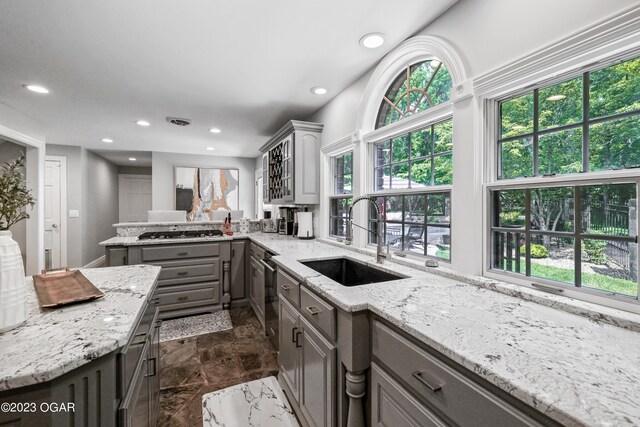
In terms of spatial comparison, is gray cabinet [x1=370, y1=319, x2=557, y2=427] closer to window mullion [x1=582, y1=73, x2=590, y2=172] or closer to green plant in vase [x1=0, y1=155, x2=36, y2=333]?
window mullion [x1=582, y1=73, x2=590, y2=172]

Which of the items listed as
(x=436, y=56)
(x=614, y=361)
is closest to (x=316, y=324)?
(x=614, y=361)

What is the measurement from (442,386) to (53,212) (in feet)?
22.8

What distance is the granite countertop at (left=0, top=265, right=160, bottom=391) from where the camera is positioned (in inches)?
27.5

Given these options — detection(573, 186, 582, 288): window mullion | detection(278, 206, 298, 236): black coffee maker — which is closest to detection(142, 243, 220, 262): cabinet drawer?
detection(278, 206, 298, 236): black coffee maker

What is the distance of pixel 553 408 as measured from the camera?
0.57 meters

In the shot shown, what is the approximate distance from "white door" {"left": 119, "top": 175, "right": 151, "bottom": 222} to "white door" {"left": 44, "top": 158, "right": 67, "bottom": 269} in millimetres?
2625

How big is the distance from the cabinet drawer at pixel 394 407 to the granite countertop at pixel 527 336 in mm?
230

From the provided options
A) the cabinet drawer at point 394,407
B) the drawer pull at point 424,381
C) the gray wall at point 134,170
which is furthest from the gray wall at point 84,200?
the drawer pull at point 424,381

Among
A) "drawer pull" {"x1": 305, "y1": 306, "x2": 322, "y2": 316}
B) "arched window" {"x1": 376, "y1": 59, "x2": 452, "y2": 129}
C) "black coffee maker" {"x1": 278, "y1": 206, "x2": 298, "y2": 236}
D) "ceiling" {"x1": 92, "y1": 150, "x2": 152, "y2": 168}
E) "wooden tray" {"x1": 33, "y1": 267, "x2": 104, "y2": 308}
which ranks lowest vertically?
"drawer pull" {"x1": 305, "y1": 306, "x2": 322, "y2": 316}

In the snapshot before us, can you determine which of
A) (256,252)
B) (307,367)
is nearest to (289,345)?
(307,367)

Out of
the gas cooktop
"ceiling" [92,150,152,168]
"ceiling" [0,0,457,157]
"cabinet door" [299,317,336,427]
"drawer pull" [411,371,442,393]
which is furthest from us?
"ceiling" [92,150,152,168]

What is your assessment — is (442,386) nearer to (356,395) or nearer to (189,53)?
(356,395)

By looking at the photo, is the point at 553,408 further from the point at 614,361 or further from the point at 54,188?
the point at 54,188

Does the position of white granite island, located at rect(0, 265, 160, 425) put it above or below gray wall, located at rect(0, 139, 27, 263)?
below
